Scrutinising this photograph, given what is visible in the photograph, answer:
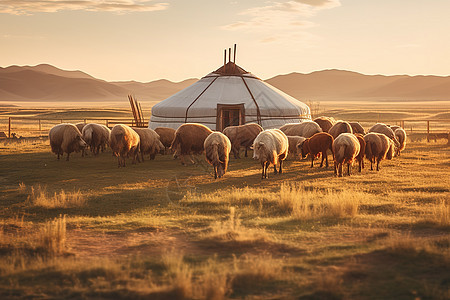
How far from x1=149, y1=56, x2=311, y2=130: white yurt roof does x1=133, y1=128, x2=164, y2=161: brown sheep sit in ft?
18.4

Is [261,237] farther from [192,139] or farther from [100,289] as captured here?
[192,139]

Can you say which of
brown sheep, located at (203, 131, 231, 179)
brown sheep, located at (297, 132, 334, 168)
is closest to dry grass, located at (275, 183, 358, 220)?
brown sheep, located at (203, 131, 231, 179)

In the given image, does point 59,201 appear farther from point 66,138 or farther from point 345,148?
point 66,138

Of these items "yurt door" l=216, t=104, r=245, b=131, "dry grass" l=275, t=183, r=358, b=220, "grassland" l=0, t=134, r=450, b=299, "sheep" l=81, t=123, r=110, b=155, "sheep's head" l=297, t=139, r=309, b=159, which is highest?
"yurt door" l=216, t=104, r=245, b=131

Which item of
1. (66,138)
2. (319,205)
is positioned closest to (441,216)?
(319,205)

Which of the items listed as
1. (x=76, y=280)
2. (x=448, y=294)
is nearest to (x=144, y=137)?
(x=76, y=280)

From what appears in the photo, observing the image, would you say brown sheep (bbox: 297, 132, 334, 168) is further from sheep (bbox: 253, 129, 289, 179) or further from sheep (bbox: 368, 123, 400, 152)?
sheep (bbox: 368, 123, 400, 152)

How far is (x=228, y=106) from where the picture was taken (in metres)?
26.2

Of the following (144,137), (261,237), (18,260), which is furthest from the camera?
(144,137)

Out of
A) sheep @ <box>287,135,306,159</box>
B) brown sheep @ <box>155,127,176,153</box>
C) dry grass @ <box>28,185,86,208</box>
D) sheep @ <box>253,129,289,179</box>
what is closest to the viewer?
dry grass @ <box>28,185,86,208</box>

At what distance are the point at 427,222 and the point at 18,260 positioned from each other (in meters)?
7.36

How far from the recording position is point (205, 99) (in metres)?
26.8

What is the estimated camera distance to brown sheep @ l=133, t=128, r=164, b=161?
20297 millimetres

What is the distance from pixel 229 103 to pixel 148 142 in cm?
732
